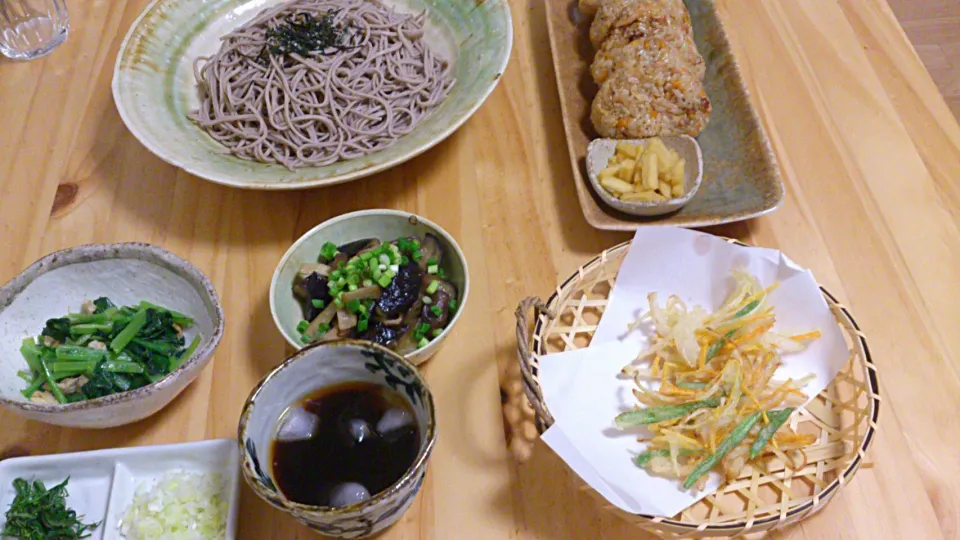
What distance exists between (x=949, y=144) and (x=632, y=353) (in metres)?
1.23

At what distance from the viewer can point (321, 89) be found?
1898 mm

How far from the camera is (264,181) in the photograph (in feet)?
5.15

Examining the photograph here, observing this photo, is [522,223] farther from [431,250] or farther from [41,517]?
[41,517]

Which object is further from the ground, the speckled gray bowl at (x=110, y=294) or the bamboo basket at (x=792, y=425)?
the speckled gray bowl at (x=110, y=294)

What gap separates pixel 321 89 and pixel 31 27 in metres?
1.22

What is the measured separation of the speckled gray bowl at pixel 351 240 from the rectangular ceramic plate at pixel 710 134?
1.28 ft

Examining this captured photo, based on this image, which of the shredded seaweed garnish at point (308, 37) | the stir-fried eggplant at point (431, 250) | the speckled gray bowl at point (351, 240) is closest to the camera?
the speckled gray bowl at point (351, 240)

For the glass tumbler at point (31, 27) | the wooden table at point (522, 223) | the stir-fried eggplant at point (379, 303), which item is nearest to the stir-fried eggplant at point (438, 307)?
the stir-fried eggplant at point (379, 303)

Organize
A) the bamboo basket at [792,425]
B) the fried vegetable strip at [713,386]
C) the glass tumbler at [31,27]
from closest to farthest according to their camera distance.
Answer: the bamboo basket at [792,425] → the fried vegetable strip at [713,386] → the glass tumbler at [31,27]

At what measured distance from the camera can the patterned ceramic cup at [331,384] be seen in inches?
39.9

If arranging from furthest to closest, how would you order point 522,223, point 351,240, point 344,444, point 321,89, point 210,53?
point 210,53
point 321,89
point 522,223
point 351,240
point 344,444

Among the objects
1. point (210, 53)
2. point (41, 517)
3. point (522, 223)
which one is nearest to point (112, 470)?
point (41, 517)

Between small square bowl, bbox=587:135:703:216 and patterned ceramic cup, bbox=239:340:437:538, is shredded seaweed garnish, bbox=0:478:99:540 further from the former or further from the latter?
small square bowl, bbox=587:135:703:216

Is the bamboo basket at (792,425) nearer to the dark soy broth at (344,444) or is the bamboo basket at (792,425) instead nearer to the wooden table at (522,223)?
the wooden table at (522,223)
